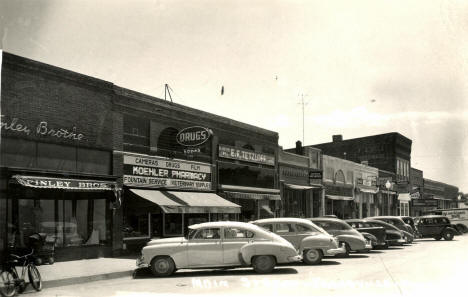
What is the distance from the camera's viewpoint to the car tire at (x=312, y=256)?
17.8 metres

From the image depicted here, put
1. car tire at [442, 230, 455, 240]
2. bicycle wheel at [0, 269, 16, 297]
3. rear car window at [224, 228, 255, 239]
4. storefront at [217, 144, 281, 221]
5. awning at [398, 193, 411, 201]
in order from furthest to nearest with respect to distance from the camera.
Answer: awning at [398, 193, 411, 201]
car tire at [442, 230, 455, 240]
storefront at [217, 144, 281, 221]
rear car window at [224, 228, 255, 239]
bicycle wheel at [0, 269, 16, 297]

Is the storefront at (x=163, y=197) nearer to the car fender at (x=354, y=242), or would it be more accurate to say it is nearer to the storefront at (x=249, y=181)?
the storefront at (x=249, y=181)

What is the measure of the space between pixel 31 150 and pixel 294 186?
826 inches

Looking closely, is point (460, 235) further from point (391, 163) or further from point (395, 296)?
point (395, 296)

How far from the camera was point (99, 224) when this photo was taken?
1953 centimetres

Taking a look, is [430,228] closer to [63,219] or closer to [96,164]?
Result: [96,164]

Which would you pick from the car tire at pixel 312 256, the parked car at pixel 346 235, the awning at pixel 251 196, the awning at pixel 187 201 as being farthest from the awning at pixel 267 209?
the car tire at pixel 312 256

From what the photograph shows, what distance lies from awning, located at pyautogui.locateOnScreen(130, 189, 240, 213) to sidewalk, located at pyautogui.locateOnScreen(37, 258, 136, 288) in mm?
2977

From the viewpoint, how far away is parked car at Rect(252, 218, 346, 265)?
17.9 metres

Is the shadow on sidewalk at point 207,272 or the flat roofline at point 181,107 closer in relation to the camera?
the shadow on sidewalk at point 207,272

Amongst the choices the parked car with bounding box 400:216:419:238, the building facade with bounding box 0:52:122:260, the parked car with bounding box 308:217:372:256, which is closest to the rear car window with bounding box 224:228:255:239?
the building facade with bounding box 0:52:122:260

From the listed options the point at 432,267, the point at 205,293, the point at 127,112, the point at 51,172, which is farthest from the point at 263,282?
the point at 127,112

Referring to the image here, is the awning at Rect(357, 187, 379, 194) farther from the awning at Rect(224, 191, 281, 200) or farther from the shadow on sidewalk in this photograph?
the shadow on sidewalk

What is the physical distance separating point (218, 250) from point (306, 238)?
4036 millimetres
